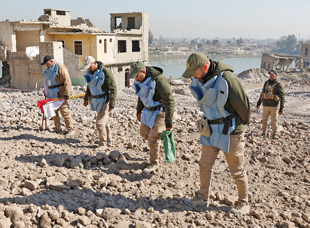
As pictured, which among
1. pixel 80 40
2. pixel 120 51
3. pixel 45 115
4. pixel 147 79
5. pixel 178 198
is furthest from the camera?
pixel 120 51

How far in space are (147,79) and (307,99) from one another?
1498cm

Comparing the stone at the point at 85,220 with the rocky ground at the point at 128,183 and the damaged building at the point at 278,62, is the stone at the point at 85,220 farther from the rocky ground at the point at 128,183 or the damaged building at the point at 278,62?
the damaged building at the point at 278,62

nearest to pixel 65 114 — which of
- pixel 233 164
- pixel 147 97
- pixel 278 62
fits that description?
pixel 147 97

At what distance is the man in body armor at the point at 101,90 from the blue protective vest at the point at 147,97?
1.03m

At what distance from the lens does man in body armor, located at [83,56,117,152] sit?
5262 mm

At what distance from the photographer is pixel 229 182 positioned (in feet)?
14.6

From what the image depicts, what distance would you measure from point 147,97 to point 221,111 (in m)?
1.42

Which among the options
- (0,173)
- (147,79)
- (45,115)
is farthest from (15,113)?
(147,79)

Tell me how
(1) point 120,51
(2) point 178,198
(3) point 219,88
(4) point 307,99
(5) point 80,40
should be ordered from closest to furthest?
1. (3) point 219,88
2. (2) point 178,198
3. (4) point 307,99
4. (5) point 80,40
5. (1) point 120,51

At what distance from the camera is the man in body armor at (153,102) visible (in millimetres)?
4207

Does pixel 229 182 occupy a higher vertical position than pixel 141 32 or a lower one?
lower

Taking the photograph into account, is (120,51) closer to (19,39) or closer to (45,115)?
(19,39)

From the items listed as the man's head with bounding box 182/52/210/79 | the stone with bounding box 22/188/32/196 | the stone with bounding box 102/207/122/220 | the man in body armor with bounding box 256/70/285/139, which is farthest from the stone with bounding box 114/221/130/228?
the man in body armor with bounding box 256/70/285/139

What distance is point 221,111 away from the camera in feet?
10.8
